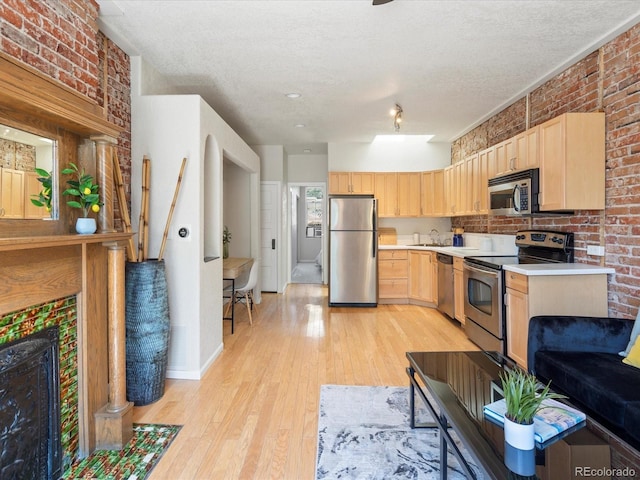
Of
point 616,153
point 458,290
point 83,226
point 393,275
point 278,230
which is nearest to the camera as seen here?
point 83,226

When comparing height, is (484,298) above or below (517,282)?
below

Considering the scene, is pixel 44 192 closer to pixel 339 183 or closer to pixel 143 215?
pixel 143 215

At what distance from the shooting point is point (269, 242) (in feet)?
21.4

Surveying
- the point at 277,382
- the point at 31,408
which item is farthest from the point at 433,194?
the point at 31,408

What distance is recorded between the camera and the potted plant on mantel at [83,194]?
1.81m

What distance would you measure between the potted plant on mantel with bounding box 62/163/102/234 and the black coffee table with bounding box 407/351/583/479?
77.8 inches

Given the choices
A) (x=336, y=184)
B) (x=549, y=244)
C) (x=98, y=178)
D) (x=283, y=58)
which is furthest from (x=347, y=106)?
(x=98, y=178)

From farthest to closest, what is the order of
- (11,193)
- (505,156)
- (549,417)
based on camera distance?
(505,156)
(11,193)
(549,417)

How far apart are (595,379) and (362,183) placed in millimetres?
4528

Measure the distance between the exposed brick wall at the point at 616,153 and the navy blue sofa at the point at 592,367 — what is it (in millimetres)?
514

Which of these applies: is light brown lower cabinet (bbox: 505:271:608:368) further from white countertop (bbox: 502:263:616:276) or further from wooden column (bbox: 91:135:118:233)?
wooden column (bbox: 91:135:118:233)

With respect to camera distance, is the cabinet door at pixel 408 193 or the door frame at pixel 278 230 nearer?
the cabinet door at pixel 408 193

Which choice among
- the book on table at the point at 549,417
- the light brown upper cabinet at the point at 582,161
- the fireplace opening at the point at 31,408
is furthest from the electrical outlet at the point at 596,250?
the fireplace opening at the point at 31,408

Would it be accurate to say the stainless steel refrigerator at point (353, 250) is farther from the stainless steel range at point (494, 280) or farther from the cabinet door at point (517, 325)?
the cabinet door at point (517, 325)
